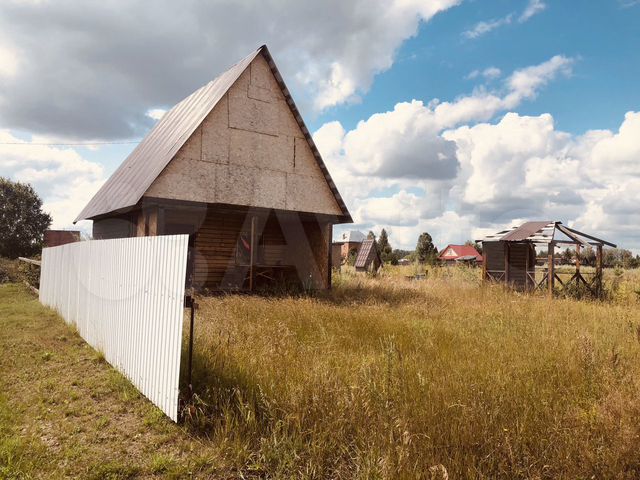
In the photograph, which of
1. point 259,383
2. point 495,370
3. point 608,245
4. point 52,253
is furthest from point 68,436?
point 608,245

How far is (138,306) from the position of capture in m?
5.47

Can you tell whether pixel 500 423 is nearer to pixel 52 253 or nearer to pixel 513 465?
pixel 513 465

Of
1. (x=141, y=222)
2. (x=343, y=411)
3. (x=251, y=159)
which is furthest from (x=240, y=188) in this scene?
(x=343, y=411)

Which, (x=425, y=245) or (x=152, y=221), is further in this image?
(x=425, y=245)

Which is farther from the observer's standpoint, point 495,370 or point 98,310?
point 98,310

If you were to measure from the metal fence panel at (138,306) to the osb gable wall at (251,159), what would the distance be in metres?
3.46

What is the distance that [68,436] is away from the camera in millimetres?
4035

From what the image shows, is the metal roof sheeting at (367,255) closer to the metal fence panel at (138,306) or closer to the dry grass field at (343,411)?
the metal fence panel at (138,306)

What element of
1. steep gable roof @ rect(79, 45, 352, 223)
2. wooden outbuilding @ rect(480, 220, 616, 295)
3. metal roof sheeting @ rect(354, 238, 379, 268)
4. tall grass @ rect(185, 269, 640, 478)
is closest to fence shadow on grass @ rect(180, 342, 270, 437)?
tall grass @ rect(185, 269, 640, 478)

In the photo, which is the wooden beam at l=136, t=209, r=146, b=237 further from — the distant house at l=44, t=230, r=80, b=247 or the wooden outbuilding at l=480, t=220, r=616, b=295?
the distant house at l=44, t=230, r=80, b=247

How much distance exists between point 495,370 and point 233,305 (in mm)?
5674

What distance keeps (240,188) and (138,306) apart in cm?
700

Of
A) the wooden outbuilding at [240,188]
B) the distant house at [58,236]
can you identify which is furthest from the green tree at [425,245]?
the wooden outbuilding at [240,188]

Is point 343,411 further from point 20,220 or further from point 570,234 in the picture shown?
point 20,220
